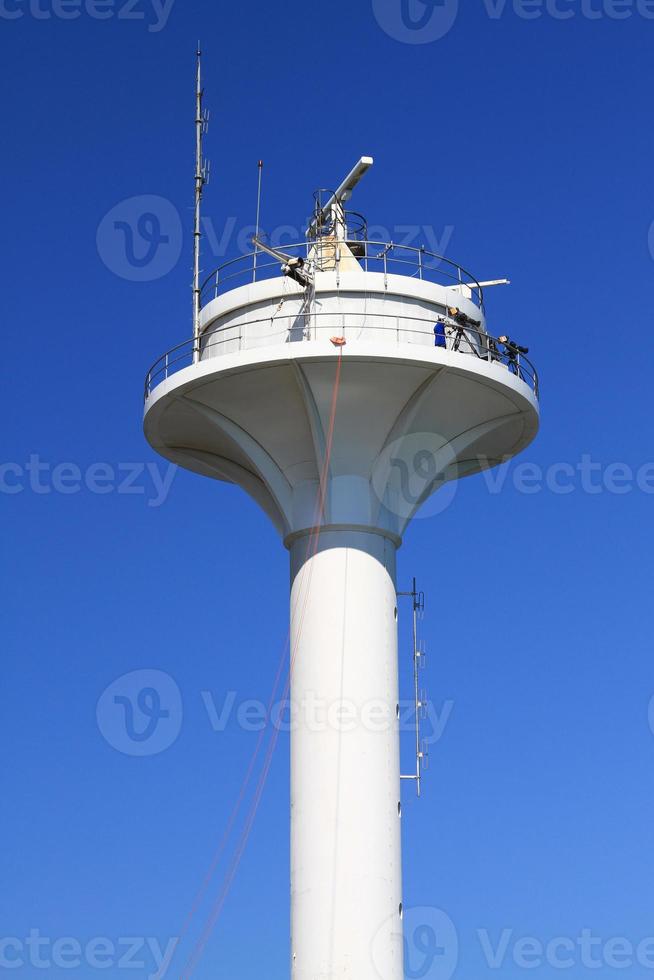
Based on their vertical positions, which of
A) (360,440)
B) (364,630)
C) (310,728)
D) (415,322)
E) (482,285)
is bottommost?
(310,728)

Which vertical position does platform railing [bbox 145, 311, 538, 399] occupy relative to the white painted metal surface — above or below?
above

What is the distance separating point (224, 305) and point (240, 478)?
151 inches

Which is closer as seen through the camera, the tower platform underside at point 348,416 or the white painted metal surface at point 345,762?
the white painted metal surface at point 345,762

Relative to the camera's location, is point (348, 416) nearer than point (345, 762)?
No

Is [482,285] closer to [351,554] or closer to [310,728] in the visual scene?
[351,554]

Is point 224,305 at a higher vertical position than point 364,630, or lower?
higher

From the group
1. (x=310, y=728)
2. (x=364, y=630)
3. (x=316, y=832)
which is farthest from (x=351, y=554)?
(x=316, y=832)

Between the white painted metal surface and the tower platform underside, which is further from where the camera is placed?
the tower platform underside

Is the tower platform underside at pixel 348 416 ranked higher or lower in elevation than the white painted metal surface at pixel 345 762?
higher

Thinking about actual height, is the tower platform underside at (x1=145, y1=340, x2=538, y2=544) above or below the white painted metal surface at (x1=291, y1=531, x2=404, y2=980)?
above

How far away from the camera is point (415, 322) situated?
2962cm

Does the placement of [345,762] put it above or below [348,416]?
below

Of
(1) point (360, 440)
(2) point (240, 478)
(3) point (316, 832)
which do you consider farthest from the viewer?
(2) point (240, 478)

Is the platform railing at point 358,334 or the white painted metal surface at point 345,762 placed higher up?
the platform railing at point 358,334
